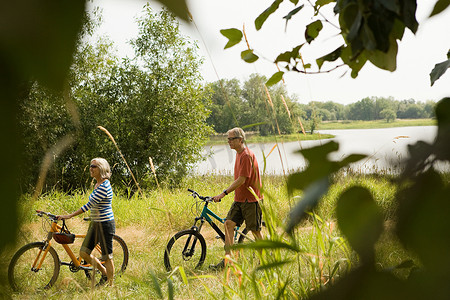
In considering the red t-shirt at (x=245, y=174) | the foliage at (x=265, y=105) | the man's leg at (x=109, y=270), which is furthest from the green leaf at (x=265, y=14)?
the man's leg at (x=109, y=270)

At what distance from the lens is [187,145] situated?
10.1m

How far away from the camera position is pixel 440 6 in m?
0.32

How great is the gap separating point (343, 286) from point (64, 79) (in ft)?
0.51

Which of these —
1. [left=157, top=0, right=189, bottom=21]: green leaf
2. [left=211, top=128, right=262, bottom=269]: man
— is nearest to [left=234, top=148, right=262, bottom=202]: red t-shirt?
[left=211, top=128, right=262, bottom=269]: man

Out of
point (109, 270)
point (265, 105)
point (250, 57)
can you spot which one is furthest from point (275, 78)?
point (109, 270)

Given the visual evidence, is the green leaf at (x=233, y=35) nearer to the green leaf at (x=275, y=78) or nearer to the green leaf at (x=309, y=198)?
the green leaf at (x=275, y=78)

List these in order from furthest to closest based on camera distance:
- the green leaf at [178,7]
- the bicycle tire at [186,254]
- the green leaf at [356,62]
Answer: the bicycle tire at [186,254] < the green leaf at [356,62] < the green leaf at [178,7]

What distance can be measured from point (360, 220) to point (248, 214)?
309 centimetres

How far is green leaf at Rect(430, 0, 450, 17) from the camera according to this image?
1.03ft

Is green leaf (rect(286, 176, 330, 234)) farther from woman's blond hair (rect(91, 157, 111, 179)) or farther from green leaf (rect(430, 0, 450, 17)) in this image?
woman's blond hair (rect(91, 157, 111, 179))

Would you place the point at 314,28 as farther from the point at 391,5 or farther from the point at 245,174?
the point at 245,174

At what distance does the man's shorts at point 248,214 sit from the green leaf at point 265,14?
2.87 m

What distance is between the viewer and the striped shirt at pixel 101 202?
321cm

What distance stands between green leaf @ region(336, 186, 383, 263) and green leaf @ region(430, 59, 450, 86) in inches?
12.0
